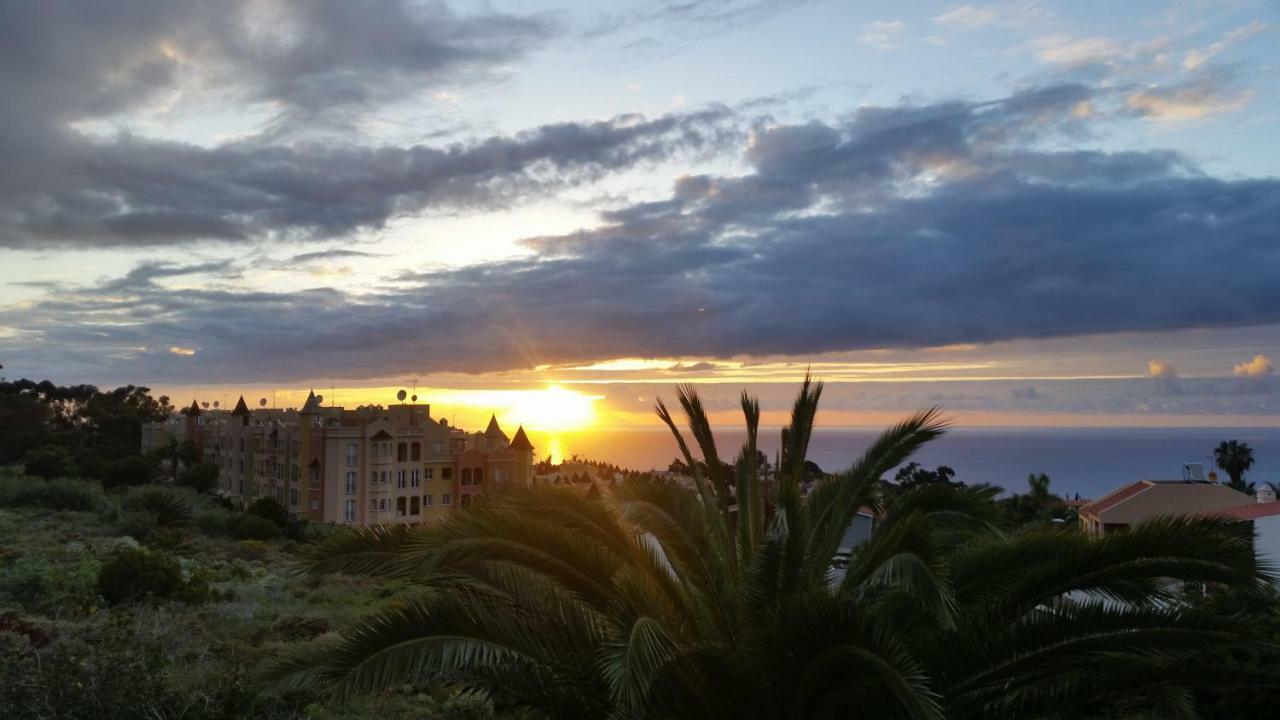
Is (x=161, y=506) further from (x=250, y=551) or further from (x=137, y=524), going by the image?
(x=250, y=551)

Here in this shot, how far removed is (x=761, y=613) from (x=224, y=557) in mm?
21156

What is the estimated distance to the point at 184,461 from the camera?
62219mm

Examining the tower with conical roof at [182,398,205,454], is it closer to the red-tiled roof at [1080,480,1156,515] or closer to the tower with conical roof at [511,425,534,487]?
the tower with conical roof at [511,425,534,487]

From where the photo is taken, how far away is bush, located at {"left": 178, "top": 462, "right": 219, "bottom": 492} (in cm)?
5394

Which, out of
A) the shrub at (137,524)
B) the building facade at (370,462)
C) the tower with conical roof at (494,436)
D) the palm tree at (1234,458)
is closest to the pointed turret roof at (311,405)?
the building facade at (370,462)

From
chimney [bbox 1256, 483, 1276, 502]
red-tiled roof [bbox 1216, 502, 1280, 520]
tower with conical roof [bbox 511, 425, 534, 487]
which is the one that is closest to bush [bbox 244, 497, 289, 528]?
tower with conical roof [bbox 511, 425, 534, 487]

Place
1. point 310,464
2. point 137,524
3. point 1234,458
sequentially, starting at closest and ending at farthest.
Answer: point 137,524 → point 310,464 → point 1234,458

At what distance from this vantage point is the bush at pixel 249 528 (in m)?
32.6

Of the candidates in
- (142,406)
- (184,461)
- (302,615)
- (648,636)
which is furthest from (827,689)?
(142,406)

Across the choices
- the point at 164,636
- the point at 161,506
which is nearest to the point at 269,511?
the point at 161,506

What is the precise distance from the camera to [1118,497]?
3828cm

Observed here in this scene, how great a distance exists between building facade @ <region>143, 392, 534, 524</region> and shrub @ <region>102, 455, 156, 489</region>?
7317mm

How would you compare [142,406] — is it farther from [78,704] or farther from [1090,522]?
[78,704]

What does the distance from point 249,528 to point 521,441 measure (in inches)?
859
